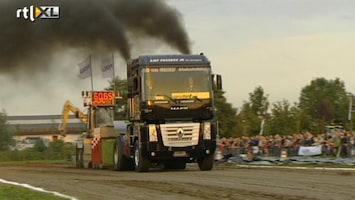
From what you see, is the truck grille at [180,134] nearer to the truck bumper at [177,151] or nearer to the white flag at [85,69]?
the truck bumper at [177,151]

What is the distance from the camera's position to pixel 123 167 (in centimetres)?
2719

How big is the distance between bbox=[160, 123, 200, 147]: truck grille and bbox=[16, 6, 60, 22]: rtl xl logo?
18.8 feet

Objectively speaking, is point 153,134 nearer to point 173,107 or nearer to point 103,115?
point 173,107

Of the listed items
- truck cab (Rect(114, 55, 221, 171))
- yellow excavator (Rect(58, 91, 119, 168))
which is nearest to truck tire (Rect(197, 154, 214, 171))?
truck cab (Rect(114, 55, 221, 171))

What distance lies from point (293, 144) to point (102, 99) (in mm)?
9440

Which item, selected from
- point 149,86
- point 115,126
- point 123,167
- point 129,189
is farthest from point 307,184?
point 115,126

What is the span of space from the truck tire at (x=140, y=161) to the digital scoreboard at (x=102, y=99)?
930 cm

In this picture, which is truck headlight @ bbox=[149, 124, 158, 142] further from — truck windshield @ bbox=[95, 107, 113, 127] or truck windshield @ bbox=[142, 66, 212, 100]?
truck windshield @ bbox=[95, 107, 113, 127]

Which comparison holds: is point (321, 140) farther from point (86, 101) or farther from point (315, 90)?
point (315, 90)

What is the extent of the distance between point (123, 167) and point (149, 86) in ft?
16.2

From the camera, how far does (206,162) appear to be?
82.3ft

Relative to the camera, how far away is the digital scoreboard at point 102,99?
34156 mm

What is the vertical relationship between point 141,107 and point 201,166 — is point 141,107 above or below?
above

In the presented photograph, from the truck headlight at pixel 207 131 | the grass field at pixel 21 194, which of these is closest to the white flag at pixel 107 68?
the truck headlight at pixel 207 131
